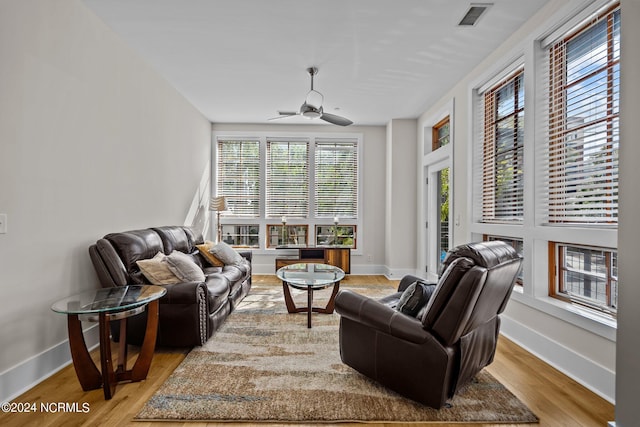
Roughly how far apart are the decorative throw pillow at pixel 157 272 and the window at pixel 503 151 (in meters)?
3.26

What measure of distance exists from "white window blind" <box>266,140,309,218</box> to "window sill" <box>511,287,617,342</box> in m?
4.32

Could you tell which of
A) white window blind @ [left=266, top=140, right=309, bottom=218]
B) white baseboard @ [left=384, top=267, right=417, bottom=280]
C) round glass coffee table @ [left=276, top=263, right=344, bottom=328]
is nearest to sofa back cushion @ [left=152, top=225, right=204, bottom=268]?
round glass coffee table @ [left=276, top=263, right=344, bottom=328]

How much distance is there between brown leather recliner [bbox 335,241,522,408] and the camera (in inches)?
74.8

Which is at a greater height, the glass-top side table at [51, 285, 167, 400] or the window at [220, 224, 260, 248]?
the window at [220, 224, 260, 248]

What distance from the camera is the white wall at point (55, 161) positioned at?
7.20 ft

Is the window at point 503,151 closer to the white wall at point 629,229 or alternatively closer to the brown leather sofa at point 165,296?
the white wall at point 629,229

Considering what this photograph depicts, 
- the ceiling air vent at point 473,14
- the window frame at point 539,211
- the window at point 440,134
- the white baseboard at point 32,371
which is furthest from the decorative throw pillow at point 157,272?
the window at point 440,134

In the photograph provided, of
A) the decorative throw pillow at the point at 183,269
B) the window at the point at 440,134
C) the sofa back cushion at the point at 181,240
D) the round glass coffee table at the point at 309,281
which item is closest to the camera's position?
the decorative throw pillow at the point at 183,269

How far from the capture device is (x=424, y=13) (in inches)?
114

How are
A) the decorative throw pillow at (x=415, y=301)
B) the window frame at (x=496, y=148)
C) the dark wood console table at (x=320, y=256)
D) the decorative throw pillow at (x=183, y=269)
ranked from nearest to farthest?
the decorative throw pillow at (x=415, y=301) → the decorative throw pillow at (x=183, y=269) → the window frame at (x=496, y=148) → the dark wood console table at (x=320, y=256)

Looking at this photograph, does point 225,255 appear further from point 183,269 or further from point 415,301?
point 415,301

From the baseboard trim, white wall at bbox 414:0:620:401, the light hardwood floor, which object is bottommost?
the light hardwood floor

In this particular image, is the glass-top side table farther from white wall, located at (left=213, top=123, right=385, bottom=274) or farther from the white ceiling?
white wall, located at (left=213, top=123, right=385, bottom=274)

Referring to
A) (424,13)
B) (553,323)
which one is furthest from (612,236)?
(424,13)
